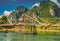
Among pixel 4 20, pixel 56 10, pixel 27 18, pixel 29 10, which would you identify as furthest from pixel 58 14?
pixel 4 20

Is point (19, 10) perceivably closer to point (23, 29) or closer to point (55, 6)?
point (55, 6)

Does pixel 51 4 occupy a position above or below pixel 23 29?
above

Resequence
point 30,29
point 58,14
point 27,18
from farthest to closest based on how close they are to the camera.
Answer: point 58,14 → point 27,18 → point 30,29

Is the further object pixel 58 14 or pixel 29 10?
pixel 58 14

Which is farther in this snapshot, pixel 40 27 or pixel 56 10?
pixel 56 10

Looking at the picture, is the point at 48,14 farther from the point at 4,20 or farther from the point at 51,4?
the point at 4,20

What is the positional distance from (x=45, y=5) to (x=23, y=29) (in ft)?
86.5

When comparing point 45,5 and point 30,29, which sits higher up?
point 45,5

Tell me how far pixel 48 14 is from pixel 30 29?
2097 centimetres

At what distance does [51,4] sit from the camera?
242 ft

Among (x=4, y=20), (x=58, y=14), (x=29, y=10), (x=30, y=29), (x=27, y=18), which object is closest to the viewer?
(x=30, y=29)

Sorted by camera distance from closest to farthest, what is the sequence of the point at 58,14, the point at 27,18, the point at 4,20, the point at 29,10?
the point at 4,20 → the point at 27,18 → the point at 29,10 → the point at 58,14

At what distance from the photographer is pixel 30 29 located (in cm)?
4634

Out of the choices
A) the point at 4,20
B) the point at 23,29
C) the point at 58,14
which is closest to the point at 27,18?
the point at 4,20
